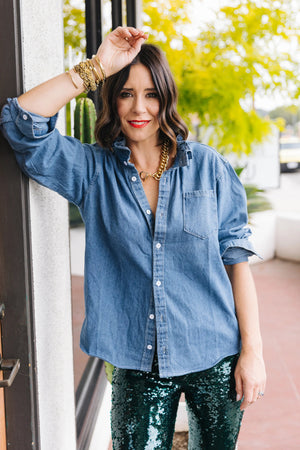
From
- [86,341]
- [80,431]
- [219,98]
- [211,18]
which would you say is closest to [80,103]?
[86,341]

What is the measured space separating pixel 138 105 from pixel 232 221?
0.40 metres

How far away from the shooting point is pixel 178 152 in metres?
1.24

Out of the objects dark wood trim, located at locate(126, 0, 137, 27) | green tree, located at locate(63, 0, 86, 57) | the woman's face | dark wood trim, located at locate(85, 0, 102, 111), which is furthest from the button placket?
dark wood trim, located at locate(126, 0, 137, 27)

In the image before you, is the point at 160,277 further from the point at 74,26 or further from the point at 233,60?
the point at 233,60

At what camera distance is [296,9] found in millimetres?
5082

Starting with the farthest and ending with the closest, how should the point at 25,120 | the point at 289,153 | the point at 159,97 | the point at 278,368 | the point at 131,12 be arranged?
the point at 289,153 → the point at 131,12 → the point at 278,368 → the point at 159,97 → the point at 25,120

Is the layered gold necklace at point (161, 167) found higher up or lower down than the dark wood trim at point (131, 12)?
lower down

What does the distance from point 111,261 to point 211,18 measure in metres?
4.59

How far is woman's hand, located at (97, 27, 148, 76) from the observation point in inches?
44.3

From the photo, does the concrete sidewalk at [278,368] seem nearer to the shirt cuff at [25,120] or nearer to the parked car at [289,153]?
the shirt cuff at [25,120]

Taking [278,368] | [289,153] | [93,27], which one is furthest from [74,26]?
[289,153]

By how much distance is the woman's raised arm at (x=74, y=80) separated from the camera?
1.02 metres

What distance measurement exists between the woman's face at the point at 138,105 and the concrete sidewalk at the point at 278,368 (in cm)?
175

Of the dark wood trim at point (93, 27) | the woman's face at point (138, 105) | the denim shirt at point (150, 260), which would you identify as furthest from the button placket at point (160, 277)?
the dark wood trim at point (93, 27)
